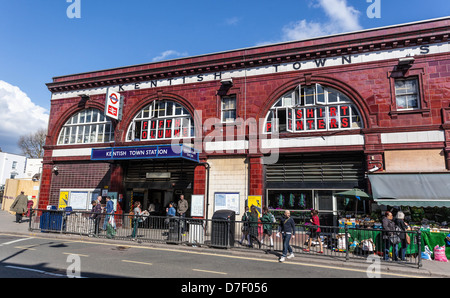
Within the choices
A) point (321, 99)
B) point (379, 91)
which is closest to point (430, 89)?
point (379, 91)

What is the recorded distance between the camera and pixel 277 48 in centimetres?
1691

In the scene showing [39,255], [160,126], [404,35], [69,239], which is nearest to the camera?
[39,255]

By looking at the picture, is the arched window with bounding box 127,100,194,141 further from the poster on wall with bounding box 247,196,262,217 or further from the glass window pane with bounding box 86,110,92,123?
the poster on wall with bounding box 247,196,262,217

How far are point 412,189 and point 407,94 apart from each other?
4.83m

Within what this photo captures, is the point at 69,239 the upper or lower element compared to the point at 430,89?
lower

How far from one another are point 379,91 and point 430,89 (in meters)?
2.10

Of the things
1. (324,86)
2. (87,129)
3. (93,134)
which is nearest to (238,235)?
(324,86)

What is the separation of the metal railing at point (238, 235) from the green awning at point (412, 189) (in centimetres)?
204

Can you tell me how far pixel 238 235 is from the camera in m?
12.5

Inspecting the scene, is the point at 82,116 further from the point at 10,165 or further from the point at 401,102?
the point at 10,165

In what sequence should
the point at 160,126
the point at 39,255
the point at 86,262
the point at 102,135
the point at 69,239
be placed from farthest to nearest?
the point at 102,135 → the point at 160,126 → the point at 69,239 → the point at 39,255 → the point at 86,262

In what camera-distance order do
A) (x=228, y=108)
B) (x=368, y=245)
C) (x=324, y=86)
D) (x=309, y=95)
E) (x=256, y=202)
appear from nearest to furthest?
(x=368, y=245), (x=256, y=202), (x=324, y=86), (x=309, y=95), (x=228, y=108)

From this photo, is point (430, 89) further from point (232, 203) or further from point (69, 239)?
point (69, 239)

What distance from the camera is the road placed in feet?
24.0
